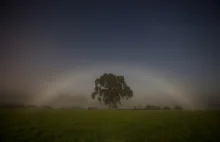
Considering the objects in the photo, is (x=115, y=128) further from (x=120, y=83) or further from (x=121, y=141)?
(x=120, y=83)

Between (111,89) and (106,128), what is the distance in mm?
18249

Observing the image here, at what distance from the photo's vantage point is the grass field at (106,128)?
13469 millimetres

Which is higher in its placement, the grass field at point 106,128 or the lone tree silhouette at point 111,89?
the lone tree silhouette at point 111,89

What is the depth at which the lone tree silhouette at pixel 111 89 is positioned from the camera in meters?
31.4

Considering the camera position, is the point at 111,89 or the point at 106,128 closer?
the point at 106,128

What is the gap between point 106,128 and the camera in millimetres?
14820

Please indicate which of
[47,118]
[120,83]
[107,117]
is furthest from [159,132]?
[120,83]

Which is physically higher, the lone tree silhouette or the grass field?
the lone tree silhouette

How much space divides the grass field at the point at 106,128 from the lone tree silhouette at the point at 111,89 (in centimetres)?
1392

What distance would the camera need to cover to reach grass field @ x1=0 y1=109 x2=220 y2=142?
13469 mm

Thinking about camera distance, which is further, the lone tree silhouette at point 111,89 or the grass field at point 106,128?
the lone tree silhouette at point 111,89

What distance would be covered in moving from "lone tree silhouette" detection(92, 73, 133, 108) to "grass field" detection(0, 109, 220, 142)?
45.7 ft

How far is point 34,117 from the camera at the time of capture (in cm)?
1692

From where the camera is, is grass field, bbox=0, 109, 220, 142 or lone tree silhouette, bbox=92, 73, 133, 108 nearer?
grass field, bbox=0, 109, 220, 142
